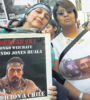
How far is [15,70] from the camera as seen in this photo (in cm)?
73

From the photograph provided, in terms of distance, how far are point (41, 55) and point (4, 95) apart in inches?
10.3

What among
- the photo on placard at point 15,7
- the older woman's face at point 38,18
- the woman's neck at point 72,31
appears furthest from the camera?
the photo on placard at point 15,7

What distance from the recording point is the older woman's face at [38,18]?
982 mm

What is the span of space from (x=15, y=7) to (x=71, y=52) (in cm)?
62

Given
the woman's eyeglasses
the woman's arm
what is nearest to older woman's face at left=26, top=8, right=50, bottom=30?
the woman's eyeglasses

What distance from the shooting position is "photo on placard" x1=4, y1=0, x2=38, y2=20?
49.6 inches

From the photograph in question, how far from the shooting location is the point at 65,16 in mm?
1058

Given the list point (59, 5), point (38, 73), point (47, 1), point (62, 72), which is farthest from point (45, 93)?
point (47, 1)

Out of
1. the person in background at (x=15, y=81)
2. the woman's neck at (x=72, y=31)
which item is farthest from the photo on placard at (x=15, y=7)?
the person in background at (x=15, y=81)

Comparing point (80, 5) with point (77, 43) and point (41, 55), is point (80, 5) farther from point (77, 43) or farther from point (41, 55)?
point (41, 55)

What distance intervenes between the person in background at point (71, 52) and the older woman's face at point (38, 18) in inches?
4.7

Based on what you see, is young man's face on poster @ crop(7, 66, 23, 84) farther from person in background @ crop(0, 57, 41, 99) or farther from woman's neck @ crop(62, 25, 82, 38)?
woman's neck @ crop(62, 25, 82, 38)

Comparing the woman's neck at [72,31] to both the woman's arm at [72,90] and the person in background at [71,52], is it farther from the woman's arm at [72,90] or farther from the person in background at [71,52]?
the woman's arm at [72,90]

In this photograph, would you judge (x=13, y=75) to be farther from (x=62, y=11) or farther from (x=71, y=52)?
(x=62, y=11)
